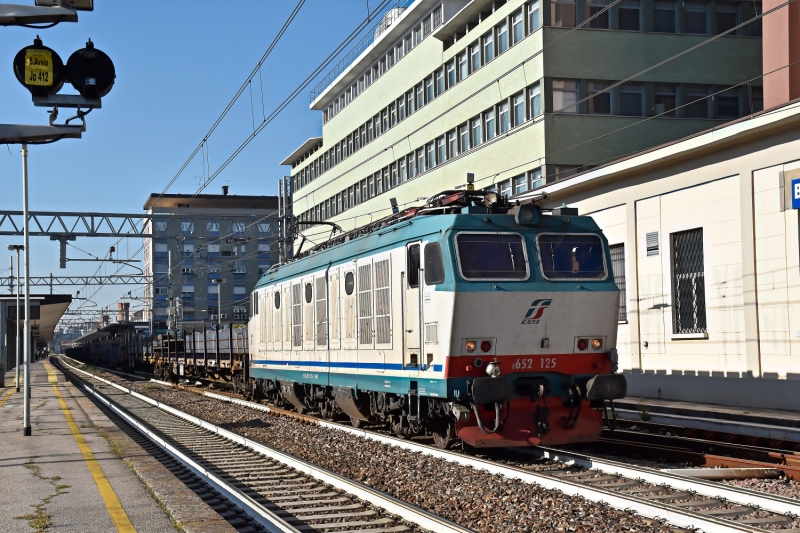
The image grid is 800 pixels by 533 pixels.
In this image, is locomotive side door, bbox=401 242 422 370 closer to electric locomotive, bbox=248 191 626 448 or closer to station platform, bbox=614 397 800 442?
electric locomotive, bbox=248 191 626 448

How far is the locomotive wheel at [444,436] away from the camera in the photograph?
12.9m

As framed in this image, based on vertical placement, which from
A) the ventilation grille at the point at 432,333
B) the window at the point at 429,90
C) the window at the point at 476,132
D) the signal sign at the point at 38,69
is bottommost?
the ventilation grille at the point at 432,333

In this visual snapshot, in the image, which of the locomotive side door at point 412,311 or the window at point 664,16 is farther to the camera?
the window at point 664,16

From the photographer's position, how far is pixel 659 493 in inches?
369

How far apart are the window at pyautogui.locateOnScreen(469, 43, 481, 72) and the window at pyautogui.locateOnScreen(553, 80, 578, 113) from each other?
17.4 feet

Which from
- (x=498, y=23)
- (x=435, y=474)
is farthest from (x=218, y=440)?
(x=498, y=23)

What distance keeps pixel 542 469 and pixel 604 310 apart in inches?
106

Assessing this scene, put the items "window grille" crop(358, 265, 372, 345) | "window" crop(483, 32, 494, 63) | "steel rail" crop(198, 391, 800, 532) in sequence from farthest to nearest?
"window" crop(483, 32, 494, 63) → "window grille" crop(358, 265, 372, 345) → "steel rail" crop(198, 391, 800, 532)

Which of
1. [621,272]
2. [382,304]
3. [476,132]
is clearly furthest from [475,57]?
[382,304]

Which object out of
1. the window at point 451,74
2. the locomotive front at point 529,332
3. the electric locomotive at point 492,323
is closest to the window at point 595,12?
the window at point 451,74

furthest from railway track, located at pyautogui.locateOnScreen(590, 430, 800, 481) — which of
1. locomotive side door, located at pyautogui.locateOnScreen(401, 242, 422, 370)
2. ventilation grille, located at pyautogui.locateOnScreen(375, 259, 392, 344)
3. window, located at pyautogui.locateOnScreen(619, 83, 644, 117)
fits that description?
window, located at pyautogui.locateOnScreen(619, 83, 644, 117)

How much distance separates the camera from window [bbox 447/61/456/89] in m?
38.8

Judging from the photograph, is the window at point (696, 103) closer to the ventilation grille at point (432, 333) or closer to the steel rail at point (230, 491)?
the steel rail at point (230, 491)

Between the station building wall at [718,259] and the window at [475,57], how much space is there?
12866 millimetres
